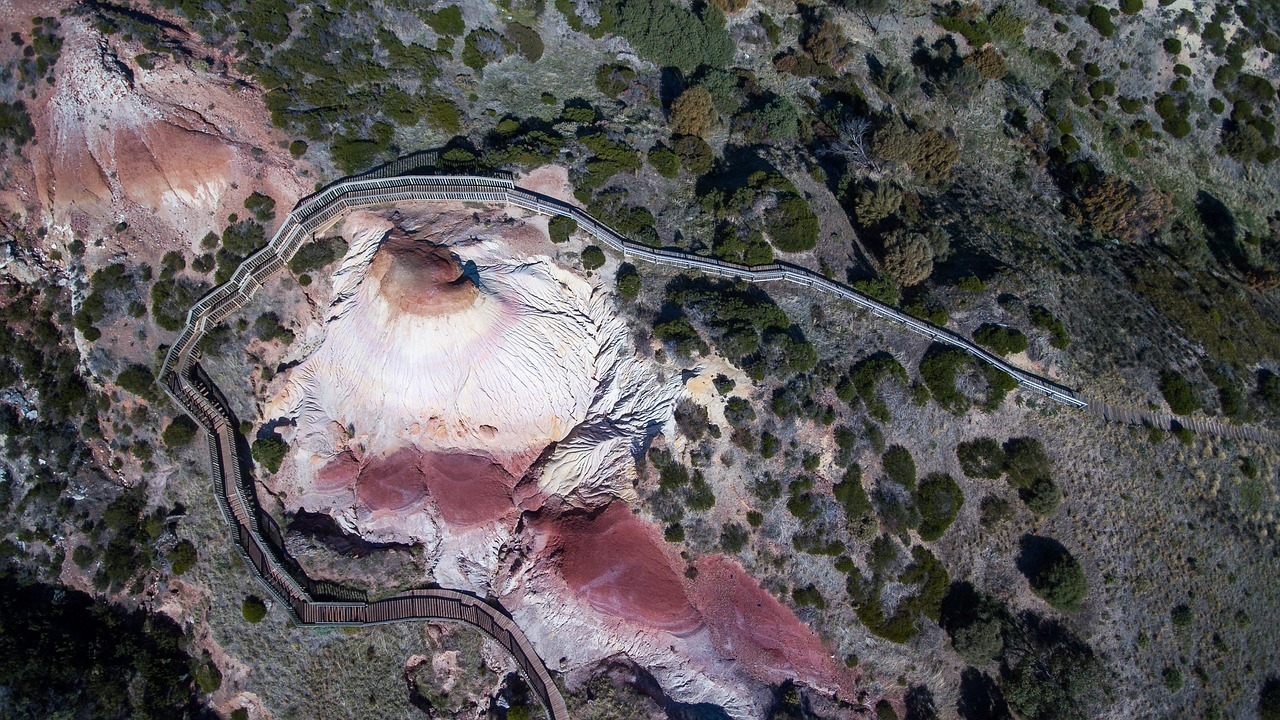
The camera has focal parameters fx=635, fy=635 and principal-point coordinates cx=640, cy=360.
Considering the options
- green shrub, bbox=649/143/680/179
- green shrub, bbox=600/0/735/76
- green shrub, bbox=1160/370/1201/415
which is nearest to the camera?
green shrub, bbox=1160/370/1201/415

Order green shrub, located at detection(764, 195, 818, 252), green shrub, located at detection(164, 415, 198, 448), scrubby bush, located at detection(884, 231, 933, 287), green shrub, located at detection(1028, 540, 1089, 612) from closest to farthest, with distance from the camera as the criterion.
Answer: green shrub, located at detection(1028, 540, 1089, 612), green shrub, located at detection(164, 415, 198, 448), scrubby bush, located at detection(884, 231, 933, 287), green shrub, located at detection(764, 195, 818, 252)

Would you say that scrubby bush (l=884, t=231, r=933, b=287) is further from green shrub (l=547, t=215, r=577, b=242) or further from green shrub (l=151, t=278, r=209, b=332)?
green shrub (l=151, t=278, r=209, b=332)

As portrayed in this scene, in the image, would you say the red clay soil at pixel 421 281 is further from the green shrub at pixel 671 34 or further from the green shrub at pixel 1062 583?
the green shrub at pixel 1062 583

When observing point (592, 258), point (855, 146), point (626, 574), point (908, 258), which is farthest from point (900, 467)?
point (855, 146)

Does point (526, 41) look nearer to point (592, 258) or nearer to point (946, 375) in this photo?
point (592, 258)

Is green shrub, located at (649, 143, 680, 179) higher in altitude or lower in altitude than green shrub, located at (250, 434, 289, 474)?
higher

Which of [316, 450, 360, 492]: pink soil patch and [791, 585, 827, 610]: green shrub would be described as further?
[316, 450, 360, 492]: pink soil patch

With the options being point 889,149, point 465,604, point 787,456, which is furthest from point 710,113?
point 465,604

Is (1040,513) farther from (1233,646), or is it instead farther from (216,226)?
(216,226)

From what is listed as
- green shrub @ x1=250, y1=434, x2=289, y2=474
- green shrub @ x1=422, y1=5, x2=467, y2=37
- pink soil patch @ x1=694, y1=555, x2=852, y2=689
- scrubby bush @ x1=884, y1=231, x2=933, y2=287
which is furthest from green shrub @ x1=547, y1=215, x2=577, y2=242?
pink soil patch @ x1=694, y1=555, x2=852, y2=689
